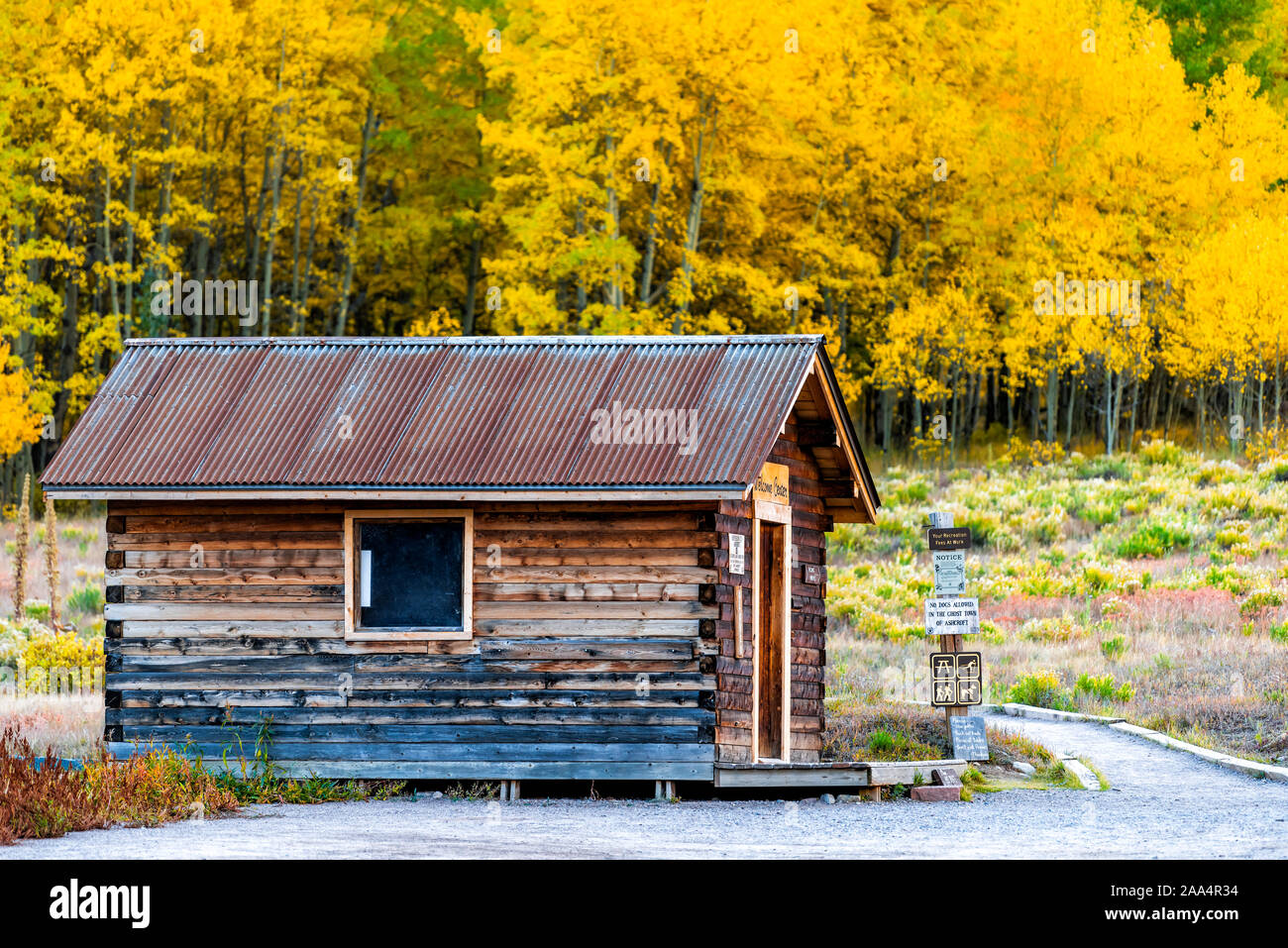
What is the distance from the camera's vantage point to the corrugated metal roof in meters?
16.2

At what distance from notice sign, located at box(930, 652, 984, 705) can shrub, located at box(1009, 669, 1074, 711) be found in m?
7.71

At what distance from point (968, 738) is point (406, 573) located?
6254 mm

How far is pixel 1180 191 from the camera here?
42.0m

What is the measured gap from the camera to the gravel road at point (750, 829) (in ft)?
40.1

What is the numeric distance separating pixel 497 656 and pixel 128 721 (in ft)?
12.1

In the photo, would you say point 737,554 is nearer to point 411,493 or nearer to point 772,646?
point 772,646

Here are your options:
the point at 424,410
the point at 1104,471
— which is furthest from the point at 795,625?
the point at 1104,471

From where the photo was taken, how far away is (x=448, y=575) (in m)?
16.6

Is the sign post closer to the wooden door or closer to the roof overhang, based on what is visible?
the wooden door

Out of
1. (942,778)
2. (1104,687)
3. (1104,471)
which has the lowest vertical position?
(942,778)

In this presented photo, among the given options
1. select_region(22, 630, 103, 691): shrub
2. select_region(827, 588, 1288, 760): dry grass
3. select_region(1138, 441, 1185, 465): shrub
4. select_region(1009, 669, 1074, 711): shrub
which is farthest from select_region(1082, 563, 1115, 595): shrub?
select_region(22, 630, 103, 691): shrub

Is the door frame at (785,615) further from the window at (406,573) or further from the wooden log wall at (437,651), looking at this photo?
the window at (406,573)
